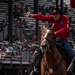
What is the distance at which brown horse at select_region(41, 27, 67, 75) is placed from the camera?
9.81 m

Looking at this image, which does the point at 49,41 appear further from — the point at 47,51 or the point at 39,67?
the point at 39,67

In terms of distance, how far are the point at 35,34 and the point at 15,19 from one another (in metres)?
5.12

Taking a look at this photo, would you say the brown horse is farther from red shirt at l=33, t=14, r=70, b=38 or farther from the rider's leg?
red shirt at l=33, t=14, r=70, b=38

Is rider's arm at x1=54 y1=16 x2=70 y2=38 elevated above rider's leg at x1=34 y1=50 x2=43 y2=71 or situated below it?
above

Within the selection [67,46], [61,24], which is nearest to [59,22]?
[61,24]

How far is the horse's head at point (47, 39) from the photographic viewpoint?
31.3 ft

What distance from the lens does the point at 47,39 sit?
9.73m

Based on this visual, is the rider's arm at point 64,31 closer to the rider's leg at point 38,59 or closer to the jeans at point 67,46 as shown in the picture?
the jeans at point 67,46

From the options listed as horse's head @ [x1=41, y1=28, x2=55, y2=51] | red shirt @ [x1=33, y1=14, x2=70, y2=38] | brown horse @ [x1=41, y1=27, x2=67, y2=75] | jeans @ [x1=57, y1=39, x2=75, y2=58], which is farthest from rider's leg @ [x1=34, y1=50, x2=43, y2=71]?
horse's head @ [x1=41, y1=28, x2=55, y2=51]

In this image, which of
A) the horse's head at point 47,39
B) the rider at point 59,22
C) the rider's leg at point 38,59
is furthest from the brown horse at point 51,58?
the rider at point 59,22

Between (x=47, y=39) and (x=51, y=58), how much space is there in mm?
734

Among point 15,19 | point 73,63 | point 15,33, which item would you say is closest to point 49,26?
point 73,63

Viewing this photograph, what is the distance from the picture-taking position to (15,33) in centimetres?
Result: 2741

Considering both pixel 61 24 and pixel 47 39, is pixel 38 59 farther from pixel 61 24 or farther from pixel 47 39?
pixel 47 39
